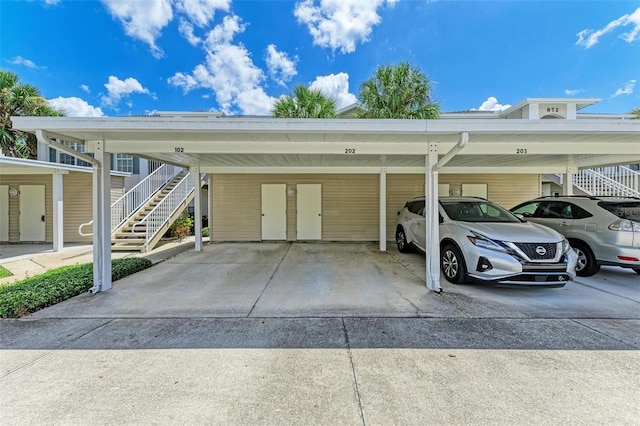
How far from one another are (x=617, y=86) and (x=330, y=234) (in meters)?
13.2

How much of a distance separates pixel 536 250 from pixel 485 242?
0.69 meters

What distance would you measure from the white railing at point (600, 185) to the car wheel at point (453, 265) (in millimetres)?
8088

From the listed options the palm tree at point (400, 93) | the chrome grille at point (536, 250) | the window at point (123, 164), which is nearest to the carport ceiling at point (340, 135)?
the chrome grille at point (536, 250)

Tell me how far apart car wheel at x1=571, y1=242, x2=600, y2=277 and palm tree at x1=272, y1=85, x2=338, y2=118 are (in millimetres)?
8225

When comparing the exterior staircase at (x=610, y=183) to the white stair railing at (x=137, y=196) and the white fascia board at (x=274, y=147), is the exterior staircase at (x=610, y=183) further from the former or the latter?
the white stair railing at (x=137, y=196)

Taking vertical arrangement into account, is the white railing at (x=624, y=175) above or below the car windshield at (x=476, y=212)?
above

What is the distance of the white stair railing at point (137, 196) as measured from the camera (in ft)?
29.8

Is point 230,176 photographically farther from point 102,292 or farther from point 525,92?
point 525,92

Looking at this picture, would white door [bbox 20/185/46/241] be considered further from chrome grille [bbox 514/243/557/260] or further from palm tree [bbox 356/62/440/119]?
chrome grille [bbox 514/243/557/260]

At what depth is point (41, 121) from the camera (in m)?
3.80

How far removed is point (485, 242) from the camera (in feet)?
14.1

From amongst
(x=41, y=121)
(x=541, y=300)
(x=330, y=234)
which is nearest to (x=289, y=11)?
(x=330, y=234)

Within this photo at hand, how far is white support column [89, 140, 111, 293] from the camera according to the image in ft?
14.9

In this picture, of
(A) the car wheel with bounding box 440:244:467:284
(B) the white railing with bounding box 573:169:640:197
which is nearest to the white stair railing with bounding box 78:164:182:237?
(A) the car wheel with bounding box 440:244:467:284
